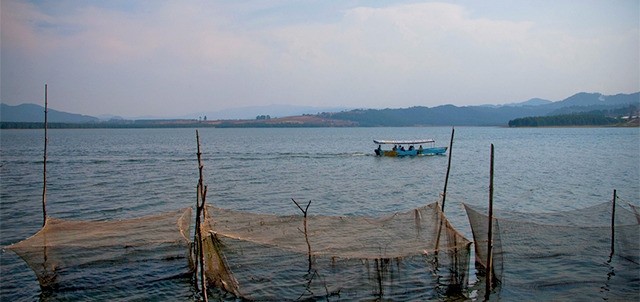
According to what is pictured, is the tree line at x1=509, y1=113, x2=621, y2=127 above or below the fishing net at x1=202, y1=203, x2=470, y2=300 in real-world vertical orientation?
above

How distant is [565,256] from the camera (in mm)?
13586

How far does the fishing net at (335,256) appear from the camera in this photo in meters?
10.2

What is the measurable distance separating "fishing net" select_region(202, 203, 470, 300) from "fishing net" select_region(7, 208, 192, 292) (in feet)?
4.31

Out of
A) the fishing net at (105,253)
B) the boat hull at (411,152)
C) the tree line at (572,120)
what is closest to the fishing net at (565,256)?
the fishing net at (105,253)

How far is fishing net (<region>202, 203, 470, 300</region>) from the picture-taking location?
10227mm

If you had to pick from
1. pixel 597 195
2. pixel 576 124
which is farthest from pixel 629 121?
pixel 597 195

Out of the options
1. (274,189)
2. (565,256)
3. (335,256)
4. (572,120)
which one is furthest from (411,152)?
(572,120)

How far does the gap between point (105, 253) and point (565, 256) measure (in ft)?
40.6

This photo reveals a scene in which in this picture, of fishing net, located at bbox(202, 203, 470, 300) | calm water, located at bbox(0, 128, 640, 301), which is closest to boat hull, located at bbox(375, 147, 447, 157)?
calm water, located at bbox(0, 128, 640, 301)

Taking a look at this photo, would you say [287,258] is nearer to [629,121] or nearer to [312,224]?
[312,224]

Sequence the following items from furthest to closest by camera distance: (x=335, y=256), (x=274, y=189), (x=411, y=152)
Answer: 1. (x=411, y=152)
2. (x=274, y=189)
3. (x=335, y=256)

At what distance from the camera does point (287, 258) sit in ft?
35.7

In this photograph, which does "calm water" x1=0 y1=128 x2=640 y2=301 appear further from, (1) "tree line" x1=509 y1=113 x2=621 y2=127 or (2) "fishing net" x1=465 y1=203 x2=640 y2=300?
(1) "tree line" x1=509 y1=113 x2=621 y2=127

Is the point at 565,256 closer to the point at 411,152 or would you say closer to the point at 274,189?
the point at 274,189
